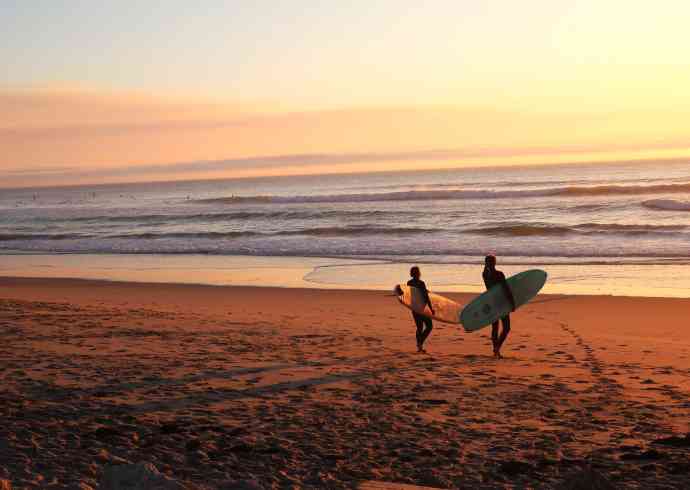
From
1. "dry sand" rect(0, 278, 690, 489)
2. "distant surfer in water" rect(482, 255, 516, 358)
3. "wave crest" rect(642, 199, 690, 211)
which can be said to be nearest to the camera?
"dry sand" rect(0, 278, 690, 489)

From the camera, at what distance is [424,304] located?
34.1 feet

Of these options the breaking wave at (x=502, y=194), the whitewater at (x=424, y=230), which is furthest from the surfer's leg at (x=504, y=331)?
the breaking wave at (x=502, y=194)

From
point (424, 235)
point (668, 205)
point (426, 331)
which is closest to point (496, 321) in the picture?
point (426, 331)

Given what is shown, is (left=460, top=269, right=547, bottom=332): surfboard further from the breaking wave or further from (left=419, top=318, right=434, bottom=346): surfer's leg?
the breaking wave

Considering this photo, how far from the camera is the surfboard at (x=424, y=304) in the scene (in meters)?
10.4

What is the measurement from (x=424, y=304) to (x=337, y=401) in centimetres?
322

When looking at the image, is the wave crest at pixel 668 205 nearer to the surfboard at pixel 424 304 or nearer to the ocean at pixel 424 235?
the ocean at pixel 424 235

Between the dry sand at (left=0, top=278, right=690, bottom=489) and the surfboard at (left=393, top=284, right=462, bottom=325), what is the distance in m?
0.36

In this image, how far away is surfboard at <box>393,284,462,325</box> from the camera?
1039 cm

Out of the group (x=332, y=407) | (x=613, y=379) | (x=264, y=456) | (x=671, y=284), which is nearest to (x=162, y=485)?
(x=264, y=456)

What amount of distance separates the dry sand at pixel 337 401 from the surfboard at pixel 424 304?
0.36 m

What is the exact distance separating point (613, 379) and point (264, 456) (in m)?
4.37

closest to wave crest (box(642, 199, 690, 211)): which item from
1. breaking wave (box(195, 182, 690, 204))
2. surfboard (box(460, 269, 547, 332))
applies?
breaking wave (box(195, 182, 690, 204))

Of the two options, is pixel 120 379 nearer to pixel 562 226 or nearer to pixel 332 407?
pixel 332 407
